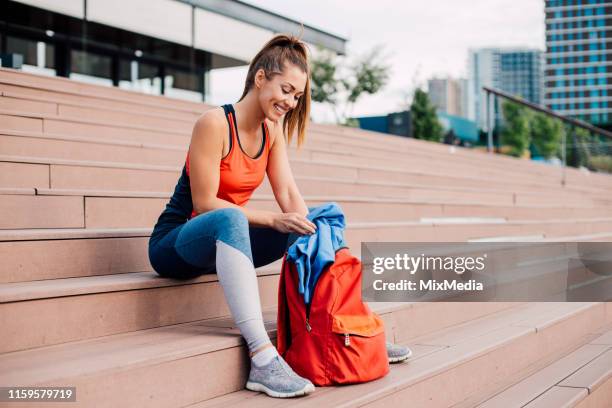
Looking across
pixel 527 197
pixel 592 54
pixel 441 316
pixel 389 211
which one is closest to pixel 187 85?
pixel 527 197

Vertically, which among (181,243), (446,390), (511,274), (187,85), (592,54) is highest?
(592,54)

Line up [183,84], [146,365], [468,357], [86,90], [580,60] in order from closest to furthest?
[146,365]
[468,357]
[86,90]
[183,84]
[580,60]

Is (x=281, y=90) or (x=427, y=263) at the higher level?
(x=281, y=90)

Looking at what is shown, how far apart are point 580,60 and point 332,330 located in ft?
410

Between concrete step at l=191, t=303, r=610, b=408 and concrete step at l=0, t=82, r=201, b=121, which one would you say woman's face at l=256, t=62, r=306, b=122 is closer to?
concrete step at l=191, t=303, r=610, b=408

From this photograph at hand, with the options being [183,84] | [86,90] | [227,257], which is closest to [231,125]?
[227,257]

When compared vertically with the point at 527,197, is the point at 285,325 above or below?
below

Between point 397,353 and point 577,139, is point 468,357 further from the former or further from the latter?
point 577,139

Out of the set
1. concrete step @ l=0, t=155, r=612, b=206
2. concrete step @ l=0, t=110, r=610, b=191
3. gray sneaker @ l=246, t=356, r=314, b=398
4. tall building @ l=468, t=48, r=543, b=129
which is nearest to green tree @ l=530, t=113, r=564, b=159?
concrete step @ l=0, t=110, r=610, b=191

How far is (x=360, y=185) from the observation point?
205 inches

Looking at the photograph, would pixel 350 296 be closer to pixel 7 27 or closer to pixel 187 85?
pixel 7 27

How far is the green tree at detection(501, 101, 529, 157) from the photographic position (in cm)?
1166

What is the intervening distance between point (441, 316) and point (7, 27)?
6769 millimetres

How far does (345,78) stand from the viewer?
16.8 meters
